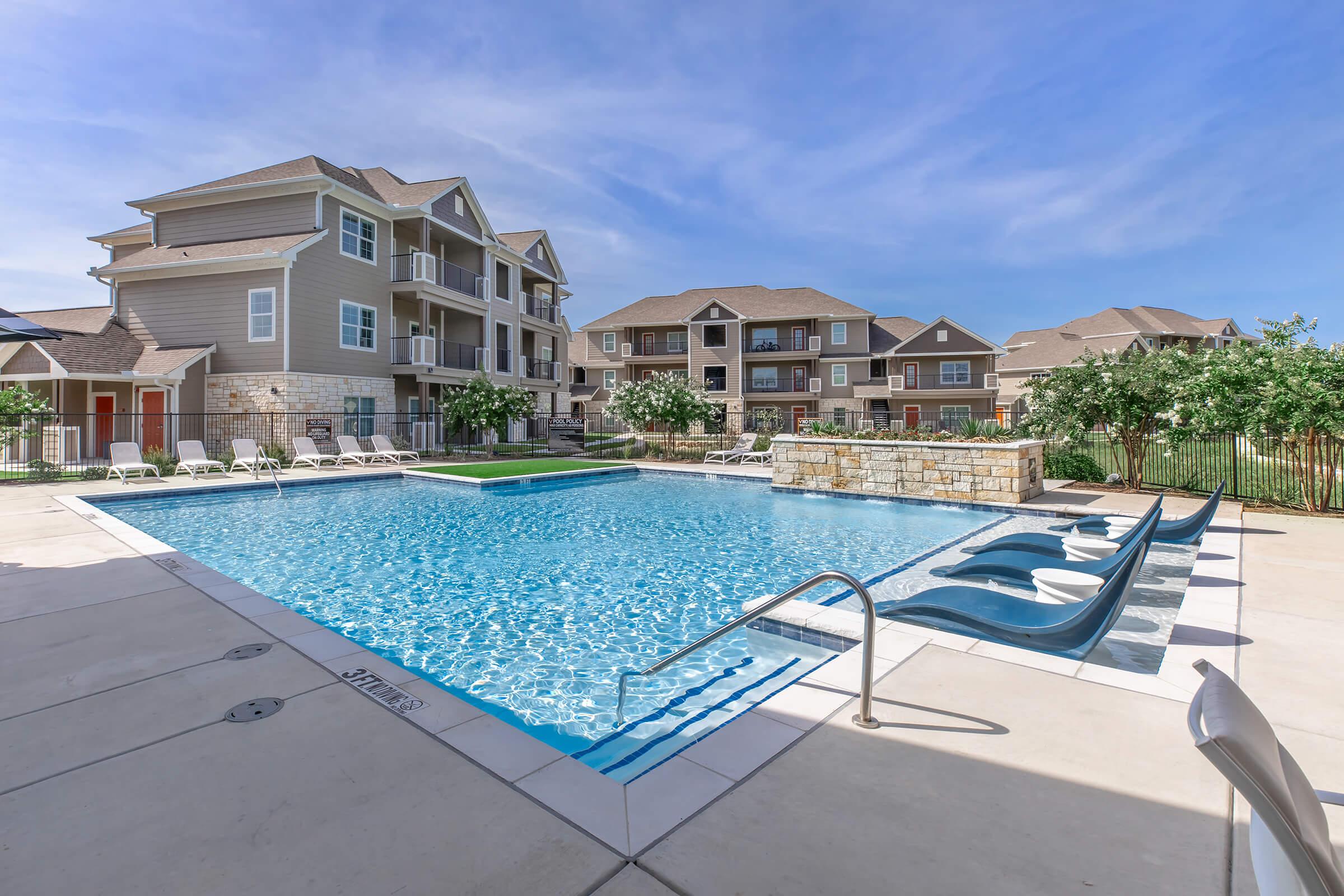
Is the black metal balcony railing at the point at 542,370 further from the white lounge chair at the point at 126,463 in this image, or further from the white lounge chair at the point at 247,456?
the white lounge chair at the point at 126,463

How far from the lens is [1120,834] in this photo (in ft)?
7.52

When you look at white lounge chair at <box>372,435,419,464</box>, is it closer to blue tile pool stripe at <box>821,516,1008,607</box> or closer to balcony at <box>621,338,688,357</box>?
blue tile pool stripe at <box>821,516,1008,607</box>

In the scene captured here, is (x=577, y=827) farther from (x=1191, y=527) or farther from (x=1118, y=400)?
(x=1118, y=400)

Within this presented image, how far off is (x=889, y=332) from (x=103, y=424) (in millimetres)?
40340

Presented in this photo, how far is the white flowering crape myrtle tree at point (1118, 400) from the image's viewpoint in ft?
39.1

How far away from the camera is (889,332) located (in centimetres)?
4231

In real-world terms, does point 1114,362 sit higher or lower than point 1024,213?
lower

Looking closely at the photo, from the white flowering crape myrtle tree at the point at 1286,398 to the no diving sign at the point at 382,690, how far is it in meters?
12.7

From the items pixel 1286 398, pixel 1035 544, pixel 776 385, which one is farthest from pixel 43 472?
pixel 776 385

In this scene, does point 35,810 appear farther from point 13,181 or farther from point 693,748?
point 13,181

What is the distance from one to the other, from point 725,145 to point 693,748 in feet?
71.8

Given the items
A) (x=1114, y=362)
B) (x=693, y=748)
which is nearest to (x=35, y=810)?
(x=693, y=748)

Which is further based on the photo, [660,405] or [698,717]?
[660,405]

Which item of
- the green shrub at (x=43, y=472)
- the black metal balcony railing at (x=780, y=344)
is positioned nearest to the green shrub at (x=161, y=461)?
the green shrub at (x=43, y=472)
